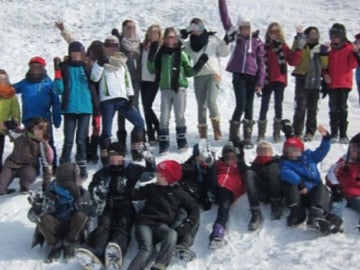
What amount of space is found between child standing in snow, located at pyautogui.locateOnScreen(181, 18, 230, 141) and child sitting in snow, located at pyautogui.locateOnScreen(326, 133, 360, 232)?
3081mm

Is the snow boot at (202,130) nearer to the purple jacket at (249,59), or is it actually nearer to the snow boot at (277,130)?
the purple jacket at (249,59)

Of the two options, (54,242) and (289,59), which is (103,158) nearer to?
(54,242)

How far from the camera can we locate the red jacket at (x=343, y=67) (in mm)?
10297

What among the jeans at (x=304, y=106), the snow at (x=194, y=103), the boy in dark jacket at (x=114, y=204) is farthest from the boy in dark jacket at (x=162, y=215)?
the jeans at (x=304, y=106)

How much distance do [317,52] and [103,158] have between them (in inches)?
171

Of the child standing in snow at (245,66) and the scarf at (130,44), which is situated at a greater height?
the scarf at (130,44)

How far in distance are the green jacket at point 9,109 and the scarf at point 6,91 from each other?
54 mm

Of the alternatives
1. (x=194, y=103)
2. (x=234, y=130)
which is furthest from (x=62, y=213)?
(x=194, y=103)

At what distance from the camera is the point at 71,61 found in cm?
928

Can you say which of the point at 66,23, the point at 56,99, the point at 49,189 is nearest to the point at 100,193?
the point at 49,189

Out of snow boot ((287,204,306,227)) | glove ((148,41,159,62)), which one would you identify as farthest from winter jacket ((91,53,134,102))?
snow boot ((287,204,306,227))

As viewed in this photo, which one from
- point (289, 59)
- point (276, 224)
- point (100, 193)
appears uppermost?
point (289, 59)

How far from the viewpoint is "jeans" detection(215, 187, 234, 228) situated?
25.4ft

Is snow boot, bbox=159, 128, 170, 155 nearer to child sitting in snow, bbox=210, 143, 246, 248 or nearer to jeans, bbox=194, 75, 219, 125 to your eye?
jeans, bbox=194, 75, 219, 125
